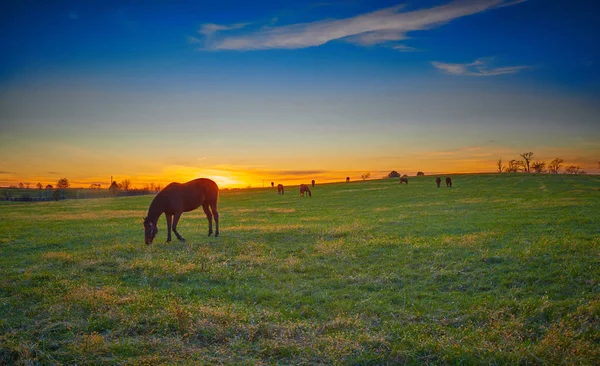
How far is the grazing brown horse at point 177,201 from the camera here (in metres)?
17.9

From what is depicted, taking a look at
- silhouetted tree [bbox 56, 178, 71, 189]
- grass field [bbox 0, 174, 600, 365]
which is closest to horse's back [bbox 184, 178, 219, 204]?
grass field [bbox 0, 174, 600, 365]

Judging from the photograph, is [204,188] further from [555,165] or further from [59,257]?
[555,165]

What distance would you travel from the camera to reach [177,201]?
62.3 ft

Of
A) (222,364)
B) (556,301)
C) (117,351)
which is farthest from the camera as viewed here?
(556,301)

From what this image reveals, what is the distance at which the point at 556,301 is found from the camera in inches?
313

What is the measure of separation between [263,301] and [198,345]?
2.50 meters

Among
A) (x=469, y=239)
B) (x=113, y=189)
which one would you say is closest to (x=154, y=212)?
(x=469, y=239)

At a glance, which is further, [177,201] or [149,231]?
[177,201]

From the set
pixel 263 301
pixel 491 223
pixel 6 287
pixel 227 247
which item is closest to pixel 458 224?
pixel 491 223

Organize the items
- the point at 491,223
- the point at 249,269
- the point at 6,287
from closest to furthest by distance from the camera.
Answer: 1. the point at 6,287
2. the point at 249,269
3. the point at 491,223

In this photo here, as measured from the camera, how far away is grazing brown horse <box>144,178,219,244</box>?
17.9 m

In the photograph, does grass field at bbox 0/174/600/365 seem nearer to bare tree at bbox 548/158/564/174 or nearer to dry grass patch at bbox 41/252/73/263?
dry grass patch at bbox 41/252/73/263

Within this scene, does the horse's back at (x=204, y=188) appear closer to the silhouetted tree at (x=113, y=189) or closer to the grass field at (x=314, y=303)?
the grass field at (x=314, y=303)

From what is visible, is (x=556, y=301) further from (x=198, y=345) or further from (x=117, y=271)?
(x=117, y=271)
